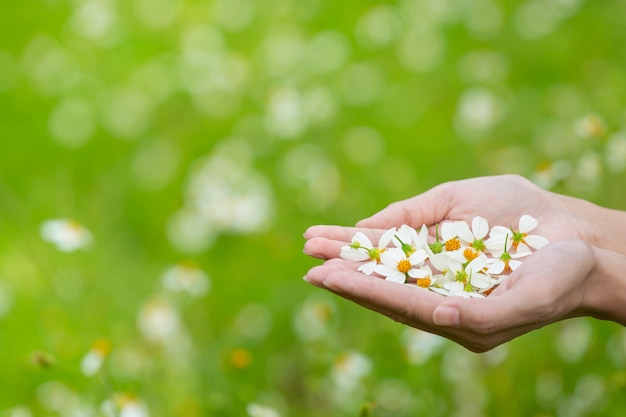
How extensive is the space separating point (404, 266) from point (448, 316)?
223 millimetres

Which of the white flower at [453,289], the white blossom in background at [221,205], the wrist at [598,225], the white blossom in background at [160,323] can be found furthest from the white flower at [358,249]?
the white blossom in background at [221,205]

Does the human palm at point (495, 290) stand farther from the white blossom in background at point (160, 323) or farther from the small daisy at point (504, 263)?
the white blossom in background at point (160, 323)

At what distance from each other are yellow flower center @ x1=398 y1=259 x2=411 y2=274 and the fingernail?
0.69 ft

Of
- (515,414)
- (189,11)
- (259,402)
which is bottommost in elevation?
(515,414)

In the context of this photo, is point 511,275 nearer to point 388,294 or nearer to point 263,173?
point 388,294

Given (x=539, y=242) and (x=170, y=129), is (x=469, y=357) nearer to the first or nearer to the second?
(x=539, y=242)

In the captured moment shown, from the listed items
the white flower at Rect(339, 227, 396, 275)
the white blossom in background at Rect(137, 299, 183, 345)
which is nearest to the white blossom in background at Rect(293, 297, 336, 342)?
the white blossom in background at Rect(137, 299, 183, 345)

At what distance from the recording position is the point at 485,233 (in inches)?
46.9

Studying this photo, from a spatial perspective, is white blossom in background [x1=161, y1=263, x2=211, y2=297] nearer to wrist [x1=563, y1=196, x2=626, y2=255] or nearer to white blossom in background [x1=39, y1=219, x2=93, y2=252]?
white blossom in background [x1=39, y1=219, x2=93, y2=252]

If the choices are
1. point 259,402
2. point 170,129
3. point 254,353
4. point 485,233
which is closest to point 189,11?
point 170,129

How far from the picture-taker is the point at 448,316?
91 cm

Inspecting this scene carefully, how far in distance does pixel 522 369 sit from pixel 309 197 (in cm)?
77

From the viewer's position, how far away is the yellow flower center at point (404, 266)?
113 cm

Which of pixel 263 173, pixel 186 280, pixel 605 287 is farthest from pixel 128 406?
pixel 263 173
